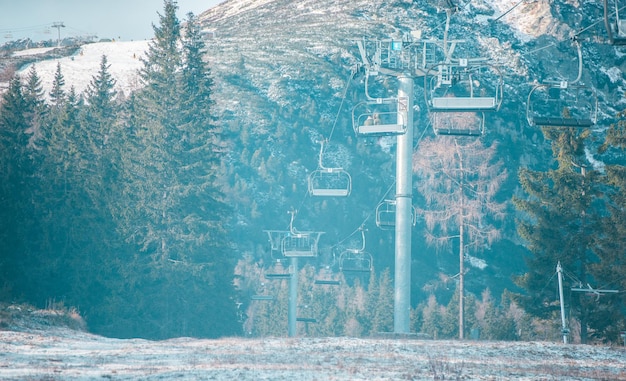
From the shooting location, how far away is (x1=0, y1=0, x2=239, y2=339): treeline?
155 ft

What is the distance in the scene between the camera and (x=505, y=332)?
46062 millimetres

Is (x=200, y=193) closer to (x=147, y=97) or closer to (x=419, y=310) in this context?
(x=147, y=97)

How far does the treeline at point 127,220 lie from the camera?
47375 millimetres

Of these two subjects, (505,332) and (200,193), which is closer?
(505,332)

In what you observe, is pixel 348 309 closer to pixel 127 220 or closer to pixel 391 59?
pixel 127 220

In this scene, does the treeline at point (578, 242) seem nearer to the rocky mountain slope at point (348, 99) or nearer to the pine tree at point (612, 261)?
the pine tree at point (612, 261)

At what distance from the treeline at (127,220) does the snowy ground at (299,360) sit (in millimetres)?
21911

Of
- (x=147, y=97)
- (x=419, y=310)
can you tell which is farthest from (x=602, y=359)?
(x=419, y=310)

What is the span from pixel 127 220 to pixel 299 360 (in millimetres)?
29756

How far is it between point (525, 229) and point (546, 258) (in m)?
1.81

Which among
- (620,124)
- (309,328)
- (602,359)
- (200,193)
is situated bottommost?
(309,328)

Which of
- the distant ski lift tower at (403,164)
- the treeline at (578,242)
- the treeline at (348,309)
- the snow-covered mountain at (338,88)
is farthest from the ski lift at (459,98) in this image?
the snow-covered mountain at (338,88)

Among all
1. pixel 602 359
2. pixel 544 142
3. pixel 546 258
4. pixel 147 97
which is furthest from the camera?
pixel 544 142

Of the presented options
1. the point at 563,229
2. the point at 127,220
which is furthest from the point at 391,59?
the point at 127,220
